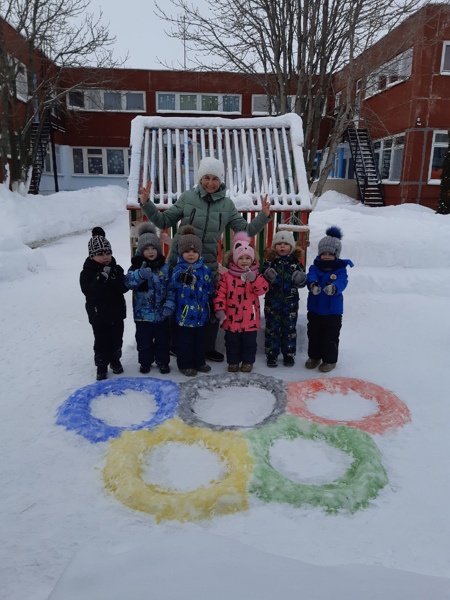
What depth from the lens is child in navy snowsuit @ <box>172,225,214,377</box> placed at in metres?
3.65

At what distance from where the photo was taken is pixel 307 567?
1.92 metres

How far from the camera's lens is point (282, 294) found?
13.0 feet

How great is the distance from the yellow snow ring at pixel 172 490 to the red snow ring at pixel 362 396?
658mm

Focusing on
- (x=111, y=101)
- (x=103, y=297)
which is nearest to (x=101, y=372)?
(x=103, y=297)

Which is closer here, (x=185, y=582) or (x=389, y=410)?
(x=185, y=582)

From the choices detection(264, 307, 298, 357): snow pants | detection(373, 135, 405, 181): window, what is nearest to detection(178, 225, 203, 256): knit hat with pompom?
detection(264, 307, 298, 357): snow pants

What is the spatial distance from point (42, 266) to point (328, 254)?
5791 millimetres

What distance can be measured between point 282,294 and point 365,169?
16.1m

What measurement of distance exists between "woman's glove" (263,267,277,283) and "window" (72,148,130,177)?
2161cm

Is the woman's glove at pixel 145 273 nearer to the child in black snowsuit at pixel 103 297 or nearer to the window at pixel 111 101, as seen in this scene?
the child in black snowsuit at pixel 103 297

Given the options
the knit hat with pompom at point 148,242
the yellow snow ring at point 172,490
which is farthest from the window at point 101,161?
the yellow snow ring at point 172,490

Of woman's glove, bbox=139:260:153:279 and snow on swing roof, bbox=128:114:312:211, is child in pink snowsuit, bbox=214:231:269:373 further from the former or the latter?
snow on swing roof, bbox=128:114:312:211

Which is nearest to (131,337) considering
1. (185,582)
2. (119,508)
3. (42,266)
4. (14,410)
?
(14,410)

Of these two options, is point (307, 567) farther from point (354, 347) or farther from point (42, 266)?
point (42, 266)
